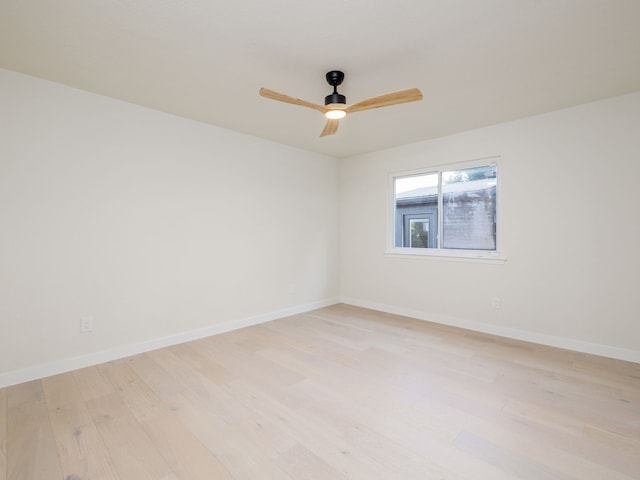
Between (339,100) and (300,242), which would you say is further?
(300,242)

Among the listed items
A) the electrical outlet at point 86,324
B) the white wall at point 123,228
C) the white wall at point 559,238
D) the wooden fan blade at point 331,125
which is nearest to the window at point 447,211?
the white wall at point 559,238

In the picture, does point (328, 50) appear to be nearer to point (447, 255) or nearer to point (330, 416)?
point (330, 416)

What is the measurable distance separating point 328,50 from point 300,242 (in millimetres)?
2744

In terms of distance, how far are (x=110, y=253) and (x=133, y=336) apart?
0.82 m

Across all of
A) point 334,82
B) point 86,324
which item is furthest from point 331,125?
point 86,324

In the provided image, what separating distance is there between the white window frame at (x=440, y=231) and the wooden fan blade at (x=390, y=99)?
77.1 inches

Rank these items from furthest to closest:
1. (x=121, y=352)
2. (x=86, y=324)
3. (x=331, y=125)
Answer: (x=121, y=352), (x=86, y=324), (x=331, y=125)

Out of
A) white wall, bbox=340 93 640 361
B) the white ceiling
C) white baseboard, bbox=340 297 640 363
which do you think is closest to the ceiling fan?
the white ceiling

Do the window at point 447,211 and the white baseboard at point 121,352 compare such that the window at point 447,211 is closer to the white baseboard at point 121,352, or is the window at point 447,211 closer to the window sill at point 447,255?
the window sill at point 447,255

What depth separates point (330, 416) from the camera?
191 cm

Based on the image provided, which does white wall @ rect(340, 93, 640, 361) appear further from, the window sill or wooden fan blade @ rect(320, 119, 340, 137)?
wooden fan blade @ rect(320, 119, 340, 137)

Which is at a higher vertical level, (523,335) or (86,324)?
(86,324)

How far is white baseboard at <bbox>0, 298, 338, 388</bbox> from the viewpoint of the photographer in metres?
2.34

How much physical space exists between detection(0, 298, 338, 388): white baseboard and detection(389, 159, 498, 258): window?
2.08 meters
